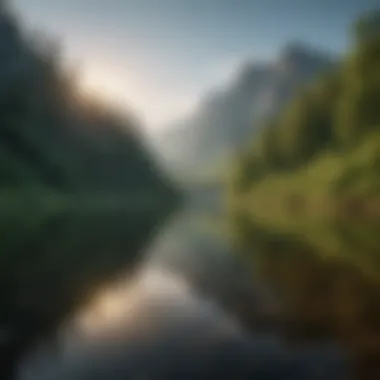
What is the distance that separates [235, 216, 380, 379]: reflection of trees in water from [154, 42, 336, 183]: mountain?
30.0ft

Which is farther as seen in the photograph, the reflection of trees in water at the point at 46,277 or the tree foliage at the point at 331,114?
the tree foliage at the point at 331,114

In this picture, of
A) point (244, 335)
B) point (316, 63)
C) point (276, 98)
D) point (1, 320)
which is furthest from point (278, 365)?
point (276, 98)

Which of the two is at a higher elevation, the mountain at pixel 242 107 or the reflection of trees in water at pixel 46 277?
the mountain at pixel 242 107

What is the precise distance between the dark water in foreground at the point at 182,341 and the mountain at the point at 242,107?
39.1ft

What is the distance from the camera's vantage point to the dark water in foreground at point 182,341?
3658 millimetres

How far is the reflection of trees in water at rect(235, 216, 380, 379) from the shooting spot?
427 cm

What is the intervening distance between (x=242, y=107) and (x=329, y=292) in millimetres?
28054

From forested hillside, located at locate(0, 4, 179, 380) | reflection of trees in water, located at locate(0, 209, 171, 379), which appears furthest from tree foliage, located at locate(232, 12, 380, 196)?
reflection of trees in water, located at locate(0, 209, 171, 379)

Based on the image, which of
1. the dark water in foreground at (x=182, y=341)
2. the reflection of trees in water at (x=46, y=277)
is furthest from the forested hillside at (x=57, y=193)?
the dark water in foreground at (x=182, y=341)

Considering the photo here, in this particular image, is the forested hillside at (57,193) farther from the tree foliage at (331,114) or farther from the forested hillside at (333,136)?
the tree foliage at (331,114)

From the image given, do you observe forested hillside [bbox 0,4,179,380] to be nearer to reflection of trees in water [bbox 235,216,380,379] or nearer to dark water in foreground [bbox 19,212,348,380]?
dark water in foreground [bbox 19,212,348,380]

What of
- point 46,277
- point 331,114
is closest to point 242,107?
point 331,114

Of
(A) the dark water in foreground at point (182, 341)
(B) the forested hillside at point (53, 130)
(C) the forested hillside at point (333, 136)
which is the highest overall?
(B) the forested hillside at point (53, 130)

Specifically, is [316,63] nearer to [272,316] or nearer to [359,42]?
[359,42]
